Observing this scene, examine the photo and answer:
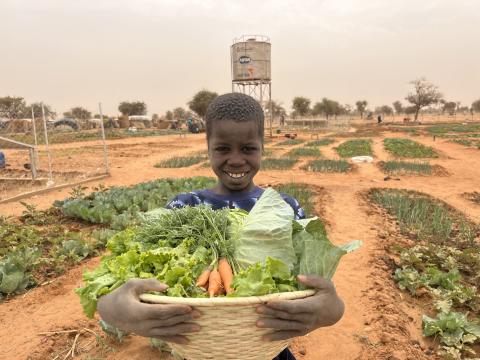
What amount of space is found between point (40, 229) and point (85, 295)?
594cm

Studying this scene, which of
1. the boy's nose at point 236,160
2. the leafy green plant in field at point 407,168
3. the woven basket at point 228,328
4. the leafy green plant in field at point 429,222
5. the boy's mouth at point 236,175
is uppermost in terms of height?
the boy's nose at point 236,160

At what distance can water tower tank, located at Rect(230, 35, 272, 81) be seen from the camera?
26.1 m

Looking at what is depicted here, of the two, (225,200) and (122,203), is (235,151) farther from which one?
(122,203)

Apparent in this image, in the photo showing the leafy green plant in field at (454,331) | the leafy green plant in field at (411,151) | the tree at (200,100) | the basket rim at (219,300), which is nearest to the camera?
the basket rim at (219,300)

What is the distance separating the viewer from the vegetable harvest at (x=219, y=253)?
125 centimetres

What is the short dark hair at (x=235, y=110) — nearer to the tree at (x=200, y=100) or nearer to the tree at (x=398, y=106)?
the tree at (x=200, y=100)

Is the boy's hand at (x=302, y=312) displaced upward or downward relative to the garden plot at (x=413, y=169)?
upward

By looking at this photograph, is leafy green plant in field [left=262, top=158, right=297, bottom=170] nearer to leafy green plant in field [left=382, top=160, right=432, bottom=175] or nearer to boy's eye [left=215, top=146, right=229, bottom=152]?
leafy green plant in field [left=382, top=160, right=432, bottom=175]

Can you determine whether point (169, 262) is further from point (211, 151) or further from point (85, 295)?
point (211, 151)

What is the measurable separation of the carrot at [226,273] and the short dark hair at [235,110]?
736 mm

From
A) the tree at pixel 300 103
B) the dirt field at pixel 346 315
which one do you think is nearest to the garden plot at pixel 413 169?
the dirt field at pixel 346 315

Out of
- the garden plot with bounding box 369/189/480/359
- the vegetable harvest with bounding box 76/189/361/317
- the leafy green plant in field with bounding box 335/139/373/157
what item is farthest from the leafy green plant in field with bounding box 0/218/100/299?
the leafy green plant in field with bounding box 335/139/373/157

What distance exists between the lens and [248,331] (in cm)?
116

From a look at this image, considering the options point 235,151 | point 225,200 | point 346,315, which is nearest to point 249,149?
point 235,151
